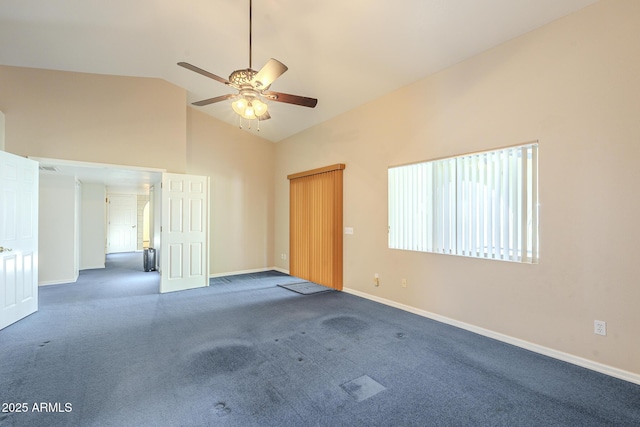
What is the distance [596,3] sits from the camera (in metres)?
2.60

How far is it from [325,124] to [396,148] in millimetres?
1937

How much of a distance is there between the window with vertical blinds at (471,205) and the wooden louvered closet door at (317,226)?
1.24m

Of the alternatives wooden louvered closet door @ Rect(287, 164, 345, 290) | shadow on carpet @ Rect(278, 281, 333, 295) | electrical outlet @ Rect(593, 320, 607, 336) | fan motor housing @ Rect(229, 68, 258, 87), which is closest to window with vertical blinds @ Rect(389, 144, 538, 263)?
electrical outlet @ Rect(593, 320, 607, 336)

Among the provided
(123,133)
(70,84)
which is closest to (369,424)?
(123,133)

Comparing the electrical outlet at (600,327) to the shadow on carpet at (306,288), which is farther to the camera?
the shadow on carpet at (306,288)

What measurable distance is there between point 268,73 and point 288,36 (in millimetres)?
1276

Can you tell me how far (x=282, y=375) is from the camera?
2494mm

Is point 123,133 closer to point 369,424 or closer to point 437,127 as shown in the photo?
point 437,127

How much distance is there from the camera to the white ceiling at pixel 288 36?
2932 millimetres

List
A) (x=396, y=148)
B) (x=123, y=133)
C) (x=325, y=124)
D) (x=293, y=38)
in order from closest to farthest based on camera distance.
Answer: (x=293, y=38) < (x=396, y=148) < (x=123, y=133) < (x=325, y=124)

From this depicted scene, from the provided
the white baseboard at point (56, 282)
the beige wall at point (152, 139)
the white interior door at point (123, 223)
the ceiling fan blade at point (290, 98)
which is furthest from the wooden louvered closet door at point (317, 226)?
the white interior door at point (123, 223)

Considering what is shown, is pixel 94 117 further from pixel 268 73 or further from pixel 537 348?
pixel 537 348

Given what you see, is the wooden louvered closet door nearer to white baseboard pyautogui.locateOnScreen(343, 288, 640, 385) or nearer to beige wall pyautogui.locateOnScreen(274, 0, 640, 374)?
white baseboard pyautogui.locateOnScreen(343, 288, 640, 385)

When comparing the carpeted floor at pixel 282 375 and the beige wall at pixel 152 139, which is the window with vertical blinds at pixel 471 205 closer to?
the carpeted floor at pixel 282 375
